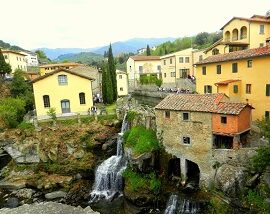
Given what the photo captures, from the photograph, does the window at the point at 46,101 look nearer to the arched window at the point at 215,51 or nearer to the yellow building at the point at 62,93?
the yellow building at the point at 62,93

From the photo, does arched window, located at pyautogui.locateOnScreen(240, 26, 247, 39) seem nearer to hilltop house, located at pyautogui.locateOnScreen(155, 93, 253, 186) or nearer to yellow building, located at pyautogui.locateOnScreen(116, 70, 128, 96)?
hilltop house, located at pyautogui.locateOnScreen(155, 93, 253, 186)

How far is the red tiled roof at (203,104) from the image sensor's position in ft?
88.9

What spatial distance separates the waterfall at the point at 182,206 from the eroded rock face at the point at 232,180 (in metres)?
3.16

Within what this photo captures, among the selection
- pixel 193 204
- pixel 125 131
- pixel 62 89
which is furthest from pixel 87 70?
pixel 193 204

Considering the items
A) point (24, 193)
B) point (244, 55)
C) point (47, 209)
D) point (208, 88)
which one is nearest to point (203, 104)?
point (244, 55)

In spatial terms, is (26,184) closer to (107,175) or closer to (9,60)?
(107,175)

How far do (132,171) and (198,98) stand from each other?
37.0 feet

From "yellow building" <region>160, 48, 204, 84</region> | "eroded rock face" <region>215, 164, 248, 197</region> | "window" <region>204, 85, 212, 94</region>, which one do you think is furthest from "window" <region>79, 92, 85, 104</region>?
"yellow building" <region>160, 48, 204, 84</region>

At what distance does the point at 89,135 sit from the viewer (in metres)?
39.6

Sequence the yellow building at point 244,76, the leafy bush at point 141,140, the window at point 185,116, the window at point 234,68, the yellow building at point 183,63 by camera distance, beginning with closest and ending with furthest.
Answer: the window at point 185,116 < the yellow building at point 244,76 < the leafy bush at point 141,140 < the window at point 234,68 < the yellow building at point 183,63

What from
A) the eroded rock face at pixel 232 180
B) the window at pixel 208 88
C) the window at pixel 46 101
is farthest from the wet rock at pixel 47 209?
→ the window at pixel 208 88

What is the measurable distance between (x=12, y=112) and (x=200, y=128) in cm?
2992

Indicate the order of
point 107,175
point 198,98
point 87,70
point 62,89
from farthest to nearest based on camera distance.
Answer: point 87,70 < point 62,89 < point 107,175 < point 198,98

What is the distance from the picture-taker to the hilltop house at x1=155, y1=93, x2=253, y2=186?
88.7 ft
